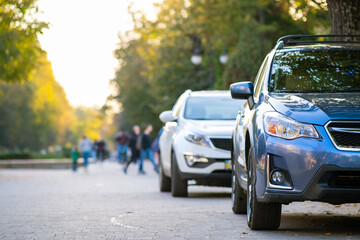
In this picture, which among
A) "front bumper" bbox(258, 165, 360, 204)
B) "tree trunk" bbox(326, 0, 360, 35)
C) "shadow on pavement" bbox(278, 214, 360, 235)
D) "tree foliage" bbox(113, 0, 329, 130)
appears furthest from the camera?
"tree foliage" bbox(113, 0, 329, 130)

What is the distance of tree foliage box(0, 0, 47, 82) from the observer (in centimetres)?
2334

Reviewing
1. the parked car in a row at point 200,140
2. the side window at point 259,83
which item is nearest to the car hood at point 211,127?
the parked car in a row at point 200,140

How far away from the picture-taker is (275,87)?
8617 mm

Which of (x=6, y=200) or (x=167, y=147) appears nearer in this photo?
(x=6, y=200)

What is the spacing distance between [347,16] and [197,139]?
3258mm

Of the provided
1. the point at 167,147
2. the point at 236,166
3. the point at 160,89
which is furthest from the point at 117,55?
the point at 236,166

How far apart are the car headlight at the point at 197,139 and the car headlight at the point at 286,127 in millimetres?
6332

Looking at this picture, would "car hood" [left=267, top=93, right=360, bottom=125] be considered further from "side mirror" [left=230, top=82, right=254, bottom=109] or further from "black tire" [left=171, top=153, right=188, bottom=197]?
"black tire" [left=171, top=153, right=188, bottom=197]

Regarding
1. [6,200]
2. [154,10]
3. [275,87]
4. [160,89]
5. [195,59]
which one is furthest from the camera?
[160,89]

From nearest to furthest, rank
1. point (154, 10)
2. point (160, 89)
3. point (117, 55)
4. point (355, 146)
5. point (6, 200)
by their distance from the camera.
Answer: point (355, 146) < point (6, 200) < point (154, 10) < point (160, 89) < point (117, 55)

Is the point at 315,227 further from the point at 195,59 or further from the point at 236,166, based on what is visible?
the point at 195,59

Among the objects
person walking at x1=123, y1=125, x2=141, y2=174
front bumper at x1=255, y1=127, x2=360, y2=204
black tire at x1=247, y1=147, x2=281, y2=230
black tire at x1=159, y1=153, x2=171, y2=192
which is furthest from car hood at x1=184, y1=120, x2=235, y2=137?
person walking at x1=123, y1=125, x2=141, y2=174

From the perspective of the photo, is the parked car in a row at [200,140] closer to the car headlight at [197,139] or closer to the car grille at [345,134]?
the car headlight at [197,139]

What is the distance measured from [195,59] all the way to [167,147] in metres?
23.3
